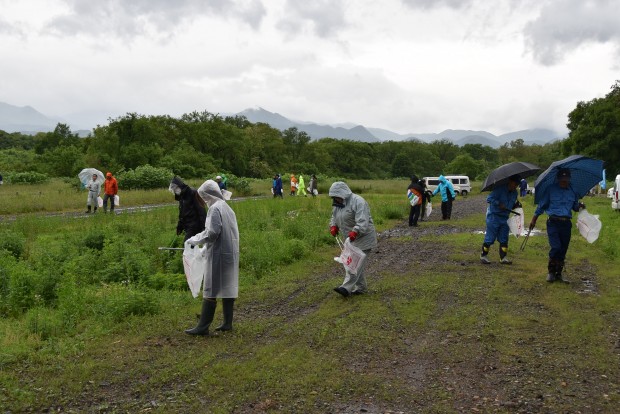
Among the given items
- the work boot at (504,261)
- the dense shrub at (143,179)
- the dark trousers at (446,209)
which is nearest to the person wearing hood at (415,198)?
the dark trousers at (446,209)

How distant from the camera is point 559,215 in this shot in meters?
9.48

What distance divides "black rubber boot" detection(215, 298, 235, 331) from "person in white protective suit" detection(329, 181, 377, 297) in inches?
81.2

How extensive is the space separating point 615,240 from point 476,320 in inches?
321

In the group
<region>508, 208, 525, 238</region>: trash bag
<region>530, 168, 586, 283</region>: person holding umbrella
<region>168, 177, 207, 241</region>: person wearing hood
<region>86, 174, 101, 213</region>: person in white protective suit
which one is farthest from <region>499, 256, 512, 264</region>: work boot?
<region>86, 174, 101, 213</region>: person in white protective suit

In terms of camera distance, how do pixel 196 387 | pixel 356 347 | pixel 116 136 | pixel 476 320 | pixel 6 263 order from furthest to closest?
1. pixel 116 136
2. pixel 6 263
3. pixel 476 320
4. pixel 356 347
5. pixel 196 387

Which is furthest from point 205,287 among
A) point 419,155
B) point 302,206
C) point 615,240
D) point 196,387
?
Answer: point 419,155

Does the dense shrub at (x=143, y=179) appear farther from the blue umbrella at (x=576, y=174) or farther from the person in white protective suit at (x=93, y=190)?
the blue umbrella at (x=576, y=174)

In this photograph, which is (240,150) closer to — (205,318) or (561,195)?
(561,195)

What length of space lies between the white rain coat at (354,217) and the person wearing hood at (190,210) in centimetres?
250

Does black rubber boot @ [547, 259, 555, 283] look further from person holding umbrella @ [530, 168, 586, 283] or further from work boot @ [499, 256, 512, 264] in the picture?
work boot @ [499, 256, 512, 264]

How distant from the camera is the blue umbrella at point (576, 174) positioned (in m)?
9.70

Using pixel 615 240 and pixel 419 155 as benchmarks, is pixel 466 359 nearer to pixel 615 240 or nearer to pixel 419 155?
pixel 615 240

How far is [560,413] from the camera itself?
179 inches

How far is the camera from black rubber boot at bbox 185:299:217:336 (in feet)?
22.7
